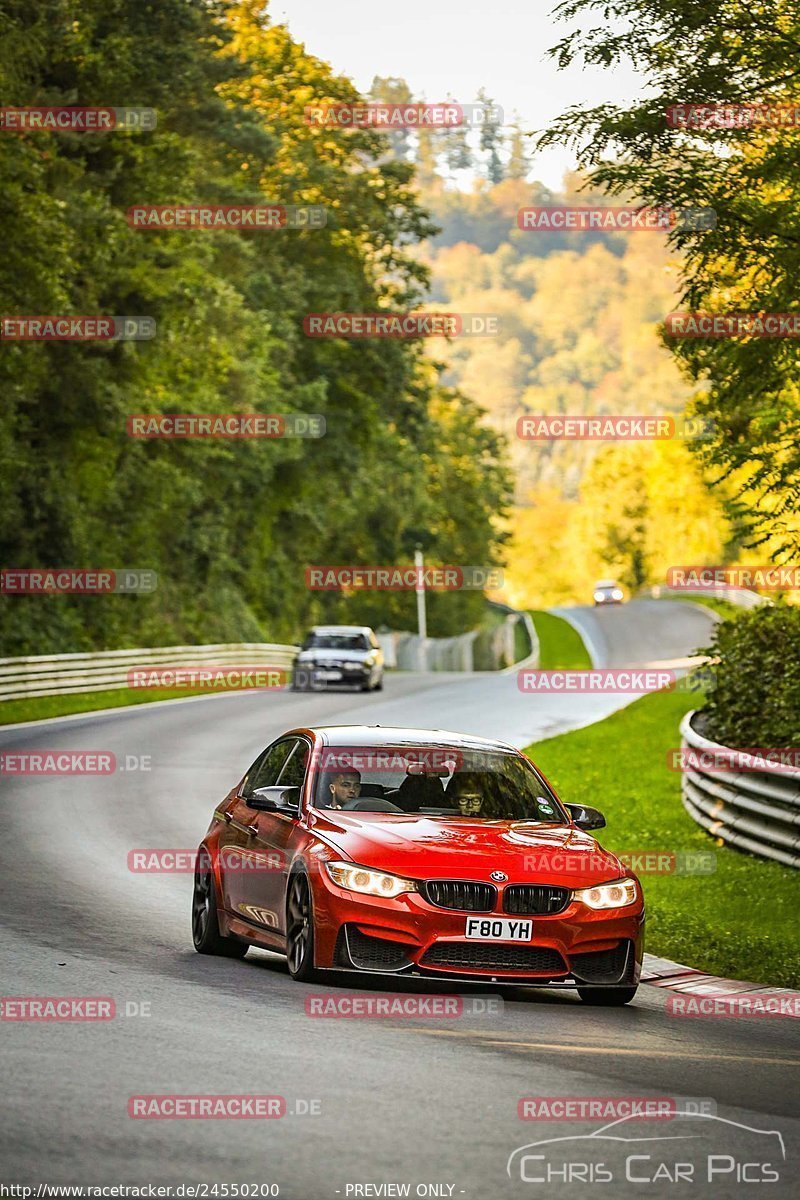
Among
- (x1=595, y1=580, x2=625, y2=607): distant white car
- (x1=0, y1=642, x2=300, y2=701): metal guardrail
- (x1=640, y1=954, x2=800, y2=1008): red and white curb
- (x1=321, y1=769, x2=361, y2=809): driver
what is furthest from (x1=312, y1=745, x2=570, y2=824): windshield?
(x1=595, y1=580, x2=625, y2=607): distant white car

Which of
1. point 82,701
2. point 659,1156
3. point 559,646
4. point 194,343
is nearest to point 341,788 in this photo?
point 659,1156

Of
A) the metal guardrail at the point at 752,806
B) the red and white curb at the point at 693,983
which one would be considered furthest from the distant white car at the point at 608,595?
the red and white curb at the point at 693,983

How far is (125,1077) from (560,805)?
455cm

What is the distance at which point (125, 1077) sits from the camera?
733cm

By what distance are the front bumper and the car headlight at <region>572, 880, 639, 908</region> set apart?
58 mm

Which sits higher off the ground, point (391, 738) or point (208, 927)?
point (391, 738)

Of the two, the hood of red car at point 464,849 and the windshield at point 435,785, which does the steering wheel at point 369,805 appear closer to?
the windshield at point 435,785

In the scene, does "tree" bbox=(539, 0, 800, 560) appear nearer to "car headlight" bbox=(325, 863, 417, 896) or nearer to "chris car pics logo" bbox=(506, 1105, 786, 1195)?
"car headlight" bbox=(325, 863, 417, 896)

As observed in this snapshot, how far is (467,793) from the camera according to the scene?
36.7 ft

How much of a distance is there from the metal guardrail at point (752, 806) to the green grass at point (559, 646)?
45913 millimetres

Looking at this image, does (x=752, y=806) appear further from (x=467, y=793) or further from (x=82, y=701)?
(x=82, y=701)

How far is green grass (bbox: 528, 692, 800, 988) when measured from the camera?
12.5 meters

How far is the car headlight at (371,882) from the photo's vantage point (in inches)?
389

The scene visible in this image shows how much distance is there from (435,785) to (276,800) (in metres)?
0.97
